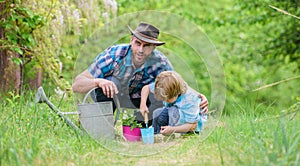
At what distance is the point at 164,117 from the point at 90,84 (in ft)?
2.31

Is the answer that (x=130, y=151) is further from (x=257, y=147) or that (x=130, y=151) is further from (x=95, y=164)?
(x=257, y=147)

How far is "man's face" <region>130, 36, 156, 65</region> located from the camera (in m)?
3.85

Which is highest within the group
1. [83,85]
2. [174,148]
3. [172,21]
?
[172,21]

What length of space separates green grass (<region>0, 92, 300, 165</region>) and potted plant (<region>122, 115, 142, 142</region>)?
0.29 meters

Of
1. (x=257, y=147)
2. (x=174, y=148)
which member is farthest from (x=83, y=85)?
(x=257, y=147)

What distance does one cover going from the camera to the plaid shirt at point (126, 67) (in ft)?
13.2

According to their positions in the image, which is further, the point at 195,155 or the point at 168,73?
the point at 168,73

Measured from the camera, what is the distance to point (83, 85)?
151 inches

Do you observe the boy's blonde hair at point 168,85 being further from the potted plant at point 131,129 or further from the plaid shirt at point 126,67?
the potted plant at point 131,129

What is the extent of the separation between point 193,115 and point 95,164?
115 centimetres

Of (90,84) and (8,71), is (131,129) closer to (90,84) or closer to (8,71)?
(90,84)

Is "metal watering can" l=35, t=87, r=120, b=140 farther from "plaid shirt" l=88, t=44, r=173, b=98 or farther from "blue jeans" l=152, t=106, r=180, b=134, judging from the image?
"blue jeans" l=152, t=106, r=180, b=134

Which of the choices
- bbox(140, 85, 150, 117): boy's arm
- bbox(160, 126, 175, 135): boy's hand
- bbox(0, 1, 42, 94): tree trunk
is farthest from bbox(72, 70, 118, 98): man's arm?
bbox(0, 1, 42, 94): tree trunk

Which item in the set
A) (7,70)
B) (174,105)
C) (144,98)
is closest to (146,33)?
(144,98)
